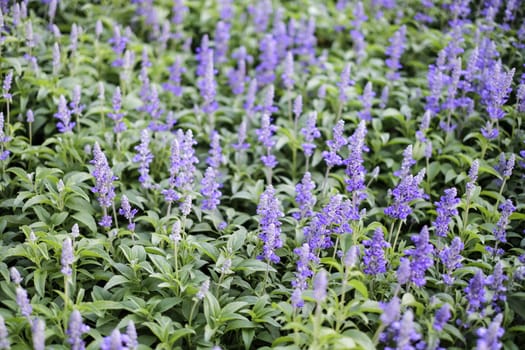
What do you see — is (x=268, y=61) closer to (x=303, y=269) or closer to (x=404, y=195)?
(x=404, y=195)

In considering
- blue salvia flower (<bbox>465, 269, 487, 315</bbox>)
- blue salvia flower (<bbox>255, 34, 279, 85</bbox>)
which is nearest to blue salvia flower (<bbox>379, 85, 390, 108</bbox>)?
blue salvia flower (<bbox>255, 34, 279, 85</bbox>)

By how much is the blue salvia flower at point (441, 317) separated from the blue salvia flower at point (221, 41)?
5827mm

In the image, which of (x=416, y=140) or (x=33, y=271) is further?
(x=416, y=140)

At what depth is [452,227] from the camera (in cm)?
578

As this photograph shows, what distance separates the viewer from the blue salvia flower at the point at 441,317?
14.1 ft

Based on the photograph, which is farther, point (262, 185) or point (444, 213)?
point (262, 185)

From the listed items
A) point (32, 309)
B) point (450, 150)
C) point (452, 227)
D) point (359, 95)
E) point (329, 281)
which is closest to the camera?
point (32, 309)

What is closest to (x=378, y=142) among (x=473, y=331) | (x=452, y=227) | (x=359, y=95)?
(x=359, y=95)

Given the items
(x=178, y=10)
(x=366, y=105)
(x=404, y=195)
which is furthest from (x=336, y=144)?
(x=178, y=10)

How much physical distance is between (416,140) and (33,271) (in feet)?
15.8

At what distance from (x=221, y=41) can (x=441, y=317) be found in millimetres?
6316

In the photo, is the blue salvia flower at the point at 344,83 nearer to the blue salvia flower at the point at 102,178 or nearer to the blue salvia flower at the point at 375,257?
the blue salvia flower at the point at 375,257

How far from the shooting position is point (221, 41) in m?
9.32

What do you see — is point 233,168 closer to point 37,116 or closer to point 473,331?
point 37,116
